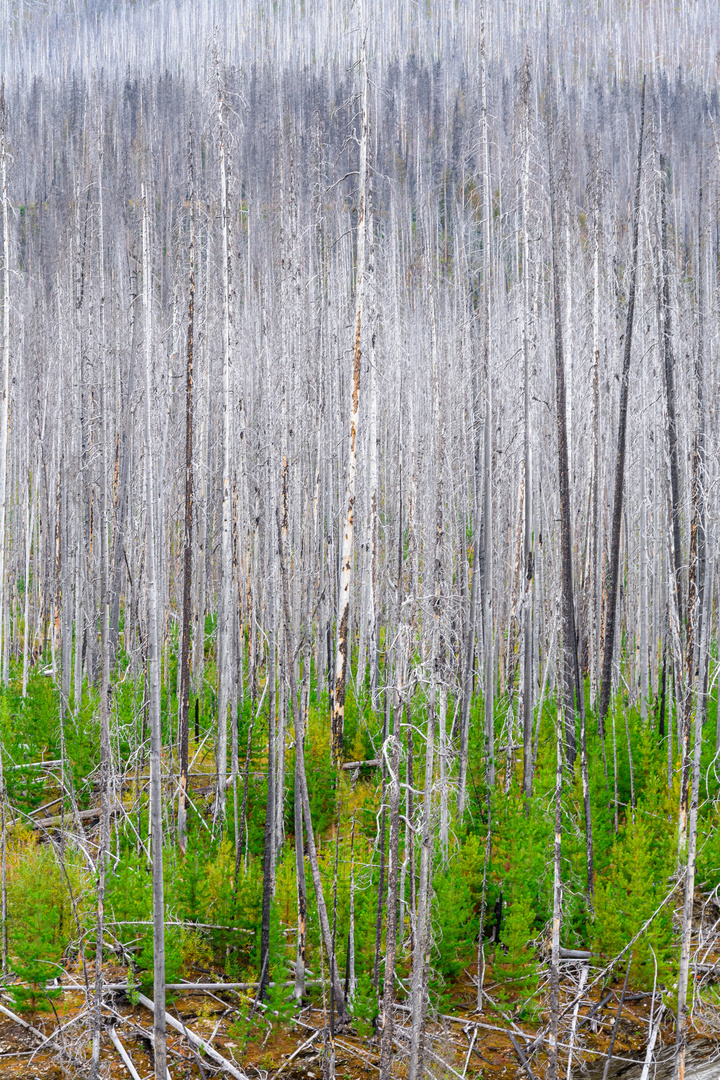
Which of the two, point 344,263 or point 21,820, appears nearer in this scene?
point 21,820

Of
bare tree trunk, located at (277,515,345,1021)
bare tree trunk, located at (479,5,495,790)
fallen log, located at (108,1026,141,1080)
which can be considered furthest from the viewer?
bare tree trunk, located at (479,5,495,790)

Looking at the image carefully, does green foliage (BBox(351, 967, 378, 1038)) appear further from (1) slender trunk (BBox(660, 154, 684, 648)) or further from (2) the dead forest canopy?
(1) slender trunk (BBox(660, 154, 684, 648))

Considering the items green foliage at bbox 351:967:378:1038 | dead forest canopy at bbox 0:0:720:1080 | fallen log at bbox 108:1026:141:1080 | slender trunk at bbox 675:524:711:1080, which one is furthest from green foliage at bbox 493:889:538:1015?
fallen log at bbox 108:1026:141:1080

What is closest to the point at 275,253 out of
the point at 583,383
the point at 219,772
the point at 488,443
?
the point at 583,383

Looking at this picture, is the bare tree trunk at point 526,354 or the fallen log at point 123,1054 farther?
the bare tree trunk at point 526,354

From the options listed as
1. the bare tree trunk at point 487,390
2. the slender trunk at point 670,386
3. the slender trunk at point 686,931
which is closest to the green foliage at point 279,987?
the bare tree trunk at point 487,390

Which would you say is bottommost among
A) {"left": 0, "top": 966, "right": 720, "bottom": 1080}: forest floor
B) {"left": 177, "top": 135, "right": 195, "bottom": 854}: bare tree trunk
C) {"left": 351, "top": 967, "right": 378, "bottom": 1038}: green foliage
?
{"left": 0, "top": 966, "right": 720, "bottom": 1080}: forest floor

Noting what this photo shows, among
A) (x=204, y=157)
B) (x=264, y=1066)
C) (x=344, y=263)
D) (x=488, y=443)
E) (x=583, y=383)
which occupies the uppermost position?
(x=344, y=263)

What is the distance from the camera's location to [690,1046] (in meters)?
6.04

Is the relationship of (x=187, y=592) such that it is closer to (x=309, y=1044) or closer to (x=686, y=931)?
(x=309, y=1044)

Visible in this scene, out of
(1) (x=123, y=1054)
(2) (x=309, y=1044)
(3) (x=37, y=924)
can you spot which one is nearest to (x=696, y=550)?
(2) (x=309, y=1044)

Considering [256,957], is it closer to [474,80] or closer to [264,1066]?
[264,1066]

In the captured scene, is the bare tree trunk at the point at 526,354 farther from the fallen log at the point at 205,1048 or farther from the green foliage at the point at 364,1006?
the fallen log at the point at 205,1048

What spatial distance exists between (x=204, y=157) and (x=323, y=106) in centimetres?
1871
